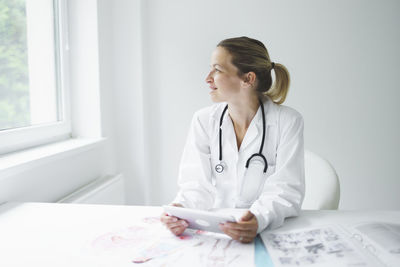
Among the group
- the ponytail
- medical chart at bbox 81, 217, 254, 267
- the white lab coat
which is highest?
the ponytail

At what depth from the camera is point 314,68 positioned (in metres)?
2.34

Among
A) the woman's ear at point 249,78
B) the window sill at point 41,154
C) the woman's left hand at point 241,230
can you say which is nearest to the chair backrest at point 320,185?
the woman's ear at point 249,78

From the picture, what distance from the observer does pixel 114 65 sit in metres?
2.32

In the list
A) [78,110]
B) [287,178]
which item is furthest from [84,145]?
[287,178]

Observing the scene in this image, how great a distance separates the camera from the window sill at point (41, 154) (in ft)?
4.20

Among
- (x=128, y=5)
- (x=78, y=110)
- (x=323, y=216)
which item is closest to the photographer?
(x=323, y=216)

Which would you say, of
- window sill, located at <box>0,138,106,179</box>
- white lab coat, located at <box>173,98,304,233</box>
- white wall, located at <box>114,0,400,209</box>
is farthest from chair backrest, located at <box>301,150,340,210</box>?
window sill, located at <box>0,138,106,179</box>

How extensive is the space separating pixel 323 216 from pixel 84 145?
1196 mm

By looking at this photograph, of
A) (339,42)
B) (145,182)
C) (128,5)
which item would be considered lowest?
(145,182)

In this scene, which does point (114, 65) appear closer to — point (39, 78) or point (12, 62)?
point (39, 78)

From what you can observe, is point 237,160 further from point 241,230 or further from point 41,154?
point 41,154

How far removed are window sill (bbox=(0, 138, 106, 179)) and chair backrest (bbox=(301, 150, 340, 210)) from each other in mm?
1063

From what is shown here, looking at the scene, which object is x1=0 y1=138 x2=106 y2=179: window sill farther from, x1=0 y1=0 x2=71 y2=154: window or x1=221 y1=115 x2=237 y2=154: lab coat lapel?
x1=221 y1=115 x2=237 y2=154: lab coat lapel

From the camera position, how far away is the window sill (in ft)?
4.20
